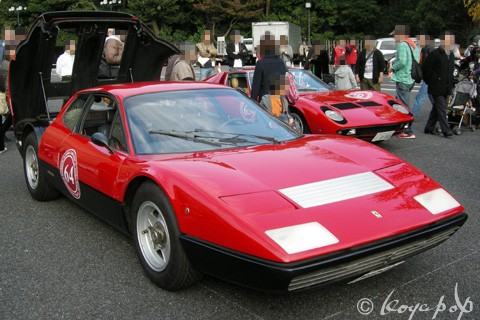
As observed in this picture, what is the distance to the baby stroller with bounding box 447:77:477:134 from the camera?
8.85 meters

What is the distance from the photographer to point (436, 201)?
119 inches

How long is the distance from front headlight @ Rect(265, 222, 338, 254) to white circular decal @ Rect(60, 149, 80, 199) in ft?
7.30

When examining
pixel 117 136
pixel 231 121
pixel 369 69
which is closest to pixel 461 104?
pixel 369 69

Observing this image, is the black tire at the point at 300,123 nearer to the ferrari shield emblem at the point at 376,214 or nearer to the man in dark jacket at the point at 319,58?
the ferrari shield emblem at the point at 376,214

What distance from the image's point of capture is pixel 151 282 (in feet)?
10.7

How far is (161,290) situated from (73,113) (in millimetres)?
2242

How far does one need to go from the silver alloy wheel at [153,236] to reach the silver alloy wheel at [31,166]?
2444 mm

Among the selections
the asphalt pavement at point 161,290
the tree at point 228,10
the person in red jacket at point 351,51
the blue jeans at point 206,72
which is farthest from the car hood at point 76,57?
the tree at point 228,10

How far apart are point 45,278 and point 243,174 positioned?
5.23 ft

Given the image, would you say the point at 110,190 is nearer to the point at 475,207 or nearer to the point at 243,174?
the point at 243,174

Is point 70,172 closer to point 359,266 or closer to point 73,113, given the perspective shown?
point 73,113

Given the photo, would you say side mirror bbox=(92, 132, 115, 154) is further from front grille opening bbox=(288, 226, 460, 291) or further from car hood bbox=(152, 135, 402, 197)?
front grille opening bbox=(288, 226, 460, 291)

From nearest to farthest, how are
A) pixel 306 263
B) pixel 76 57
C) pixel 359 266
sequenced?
pixel 306 263
pixel 359 266
pixel 76 57

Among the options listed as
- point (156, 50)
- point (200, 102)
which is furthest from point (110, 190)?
point (156, 50)
